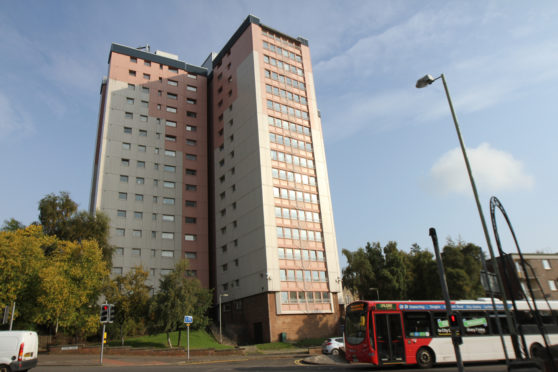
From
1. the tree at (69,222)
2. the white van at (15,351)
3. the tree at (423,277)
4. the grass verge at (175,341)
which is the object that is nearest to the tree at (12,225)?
the tree at (69,222)

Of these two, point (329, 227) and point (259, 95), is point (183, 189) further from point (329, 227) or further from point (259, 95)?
point (329, 227)

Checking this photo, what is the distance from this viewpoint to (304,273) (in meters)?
45.4

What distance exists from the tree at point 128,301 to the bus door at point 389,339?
26177 millimetres

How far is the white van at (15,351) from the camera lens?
13.2 m

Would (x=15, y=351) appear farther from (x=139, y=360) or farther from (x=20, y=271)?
(x=20, y=271)

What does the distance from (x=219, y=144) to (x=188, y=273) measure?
20.5 m

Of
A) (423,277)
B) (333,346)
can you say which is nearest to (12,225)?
(333,346)

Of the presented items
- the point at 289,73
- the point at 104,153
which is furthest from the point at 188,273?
the point at 289,73

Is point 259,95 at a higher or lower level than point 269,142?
Answer: higher

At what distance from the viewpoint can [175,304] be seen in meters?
34.0

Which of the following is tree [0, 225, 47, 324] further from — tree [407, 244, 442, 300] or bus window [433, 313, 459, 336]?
tree [407, 244, 442, 300]

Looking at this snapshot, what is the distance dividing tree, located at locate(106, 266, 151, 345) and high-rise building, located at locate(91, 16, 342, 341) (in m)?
12.4

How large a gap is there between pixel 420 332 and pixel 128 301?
95.5 ft

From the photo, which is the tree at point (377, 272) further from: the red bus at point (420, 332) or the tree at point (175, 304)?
the red bus at point (420, 332)
